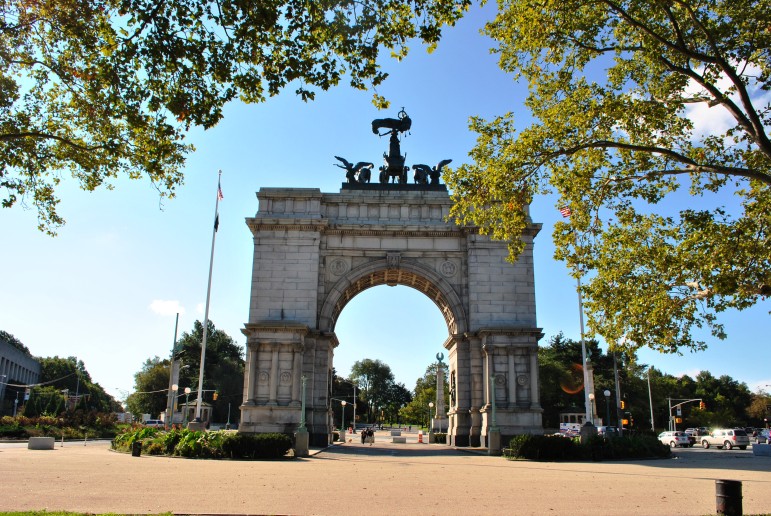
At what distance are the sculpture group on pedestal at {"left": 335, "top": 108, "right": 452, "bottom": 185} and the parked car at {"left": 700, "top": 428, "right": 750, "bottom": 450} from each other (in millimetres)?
27241

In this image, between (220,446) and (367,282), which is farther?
(367,282)

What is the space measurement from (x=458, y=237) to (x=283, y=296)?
10607 millimetres

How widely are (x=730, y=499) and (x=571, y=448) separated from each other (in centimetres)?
1485

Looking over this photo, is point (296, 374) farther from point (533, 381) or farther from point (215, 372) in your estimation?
point (215, 372)

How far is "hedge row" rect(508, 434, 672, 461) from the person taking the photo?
23.9 metres

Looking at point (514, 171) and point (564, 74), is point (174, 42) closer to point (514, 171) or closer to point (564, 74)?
point (514, 171)

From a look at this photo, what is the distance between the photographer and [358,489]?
13.4 metres

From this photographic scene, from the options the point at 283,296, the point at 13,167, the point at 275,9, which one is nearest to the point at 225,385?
the point at 283,296

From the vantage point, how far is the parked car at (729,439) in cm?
4169

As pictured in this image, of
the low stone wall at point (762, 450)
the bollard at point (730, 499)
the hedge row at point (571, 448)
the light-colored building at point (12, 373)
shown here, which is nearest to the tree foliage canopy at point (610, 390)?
the low stone wall at point (762, 450)

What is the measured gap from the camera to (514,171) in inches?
643

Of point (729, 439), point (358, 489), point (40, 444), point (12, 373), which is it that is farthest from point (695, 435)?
point (12, 373)

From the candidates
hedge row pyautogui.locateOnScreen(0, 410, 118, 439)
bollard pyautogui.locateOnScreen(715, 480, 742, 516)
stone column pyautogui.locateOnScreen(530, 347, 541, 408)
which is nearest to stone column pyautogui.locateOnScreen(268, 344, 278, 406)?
stone column pyautogui.locateOnScreen(530, 347, 541, 408)

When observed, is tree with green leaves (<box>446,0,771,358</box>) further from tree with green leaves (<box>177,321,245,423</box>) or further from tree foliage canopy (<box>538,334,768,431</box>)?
tree with green leaves (<box>177,321,245,423</box>)
